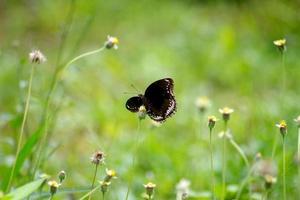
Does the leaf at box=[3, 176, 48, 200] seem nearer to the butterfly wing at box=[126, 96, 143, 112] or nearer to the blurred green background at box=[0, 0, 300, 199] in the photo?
the butterfly wing at box=[126, 96, 143, 112]

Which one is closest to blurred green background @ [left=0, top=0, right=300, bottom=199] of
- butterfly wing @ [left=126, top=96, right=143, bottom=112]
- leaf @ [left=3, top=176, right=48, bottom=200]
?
butterfly wing @ [left=126, top=96, right=143, bottom=112]

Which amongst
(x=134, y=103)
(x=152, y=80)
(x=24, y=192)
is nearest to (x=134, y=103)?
(x=134, y=103)

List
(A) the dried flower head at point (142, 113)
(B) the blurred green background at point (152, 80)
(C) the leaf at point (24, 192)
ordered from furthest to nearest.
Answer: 1. (B) the blurred green background at point (152, 80)
2. (A) the dried flower head at point (142, 113)
3. (C) the leaf at point (24, 192)

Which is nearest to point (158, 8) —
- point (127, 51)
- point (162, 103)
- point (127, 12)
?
point (127, 12)

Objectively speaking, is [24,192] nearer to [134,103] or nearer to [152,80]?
[134,103]

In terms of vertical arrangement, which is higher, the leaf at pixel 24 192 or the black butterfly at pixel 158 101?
the black butterfly at pixel 158 101

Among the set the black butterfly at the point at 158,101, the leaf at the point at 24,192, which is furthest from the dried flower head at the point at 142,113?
the leaf at the point at 24,192

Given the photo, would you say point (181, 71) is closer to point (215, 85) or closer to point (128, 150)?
point (215, 85)

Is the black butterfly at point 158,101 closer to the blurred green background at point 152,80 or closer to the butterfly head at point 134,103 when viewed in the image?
the butterfly head at point 134,103
